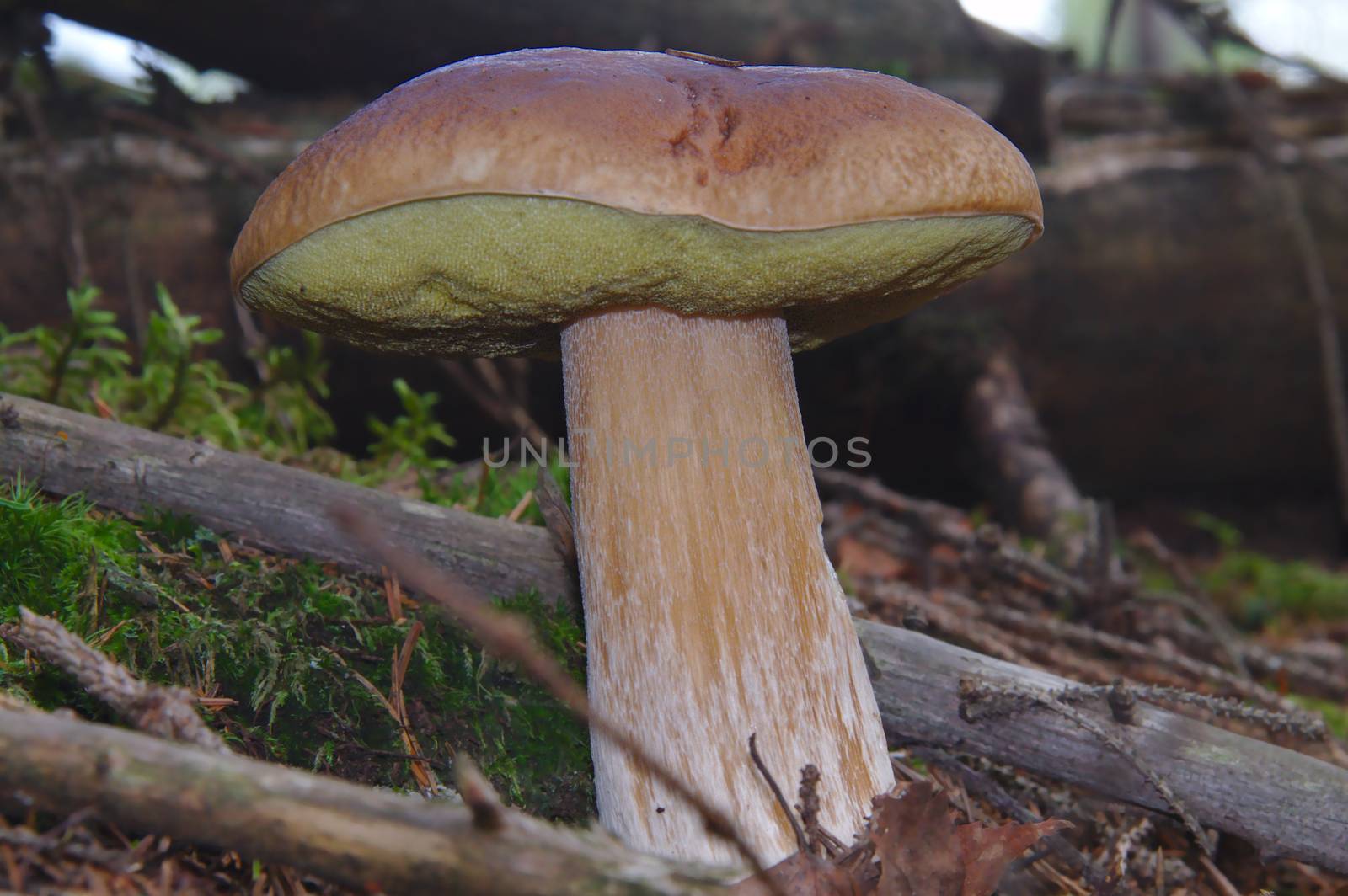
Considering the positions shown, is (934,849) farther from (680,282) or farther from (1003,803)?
(680,282)

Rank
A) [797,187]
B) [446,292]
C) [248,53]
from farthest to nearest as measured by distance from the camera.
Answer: [248,53], [446,292], [797,187]

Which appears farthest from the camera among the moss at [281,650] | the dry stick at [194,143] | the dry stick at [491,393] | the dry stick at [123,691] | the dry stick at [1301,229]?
the dry stick at [1301,229]

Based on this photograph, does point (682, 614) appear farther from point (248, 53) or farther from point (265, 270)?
point (248, 53)

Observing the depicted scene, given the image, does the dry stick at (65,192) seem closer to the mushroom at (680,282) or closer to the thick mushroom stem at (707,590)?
the mushroom at (680,282)

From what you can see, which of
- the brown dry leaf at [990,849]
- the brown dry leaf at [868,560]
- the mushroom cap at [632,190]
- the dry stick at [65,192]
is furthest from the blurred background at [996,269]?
the brown dry leaf at [990,849]

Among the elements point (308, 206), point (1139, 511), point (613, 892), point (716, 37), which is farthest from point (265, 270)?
point (1139, 511)

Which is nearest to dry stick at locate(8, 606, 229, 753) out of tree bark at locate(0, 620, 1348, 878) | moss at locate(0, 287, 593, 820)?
tree bark at locate(0, 620, 1348, 878)
